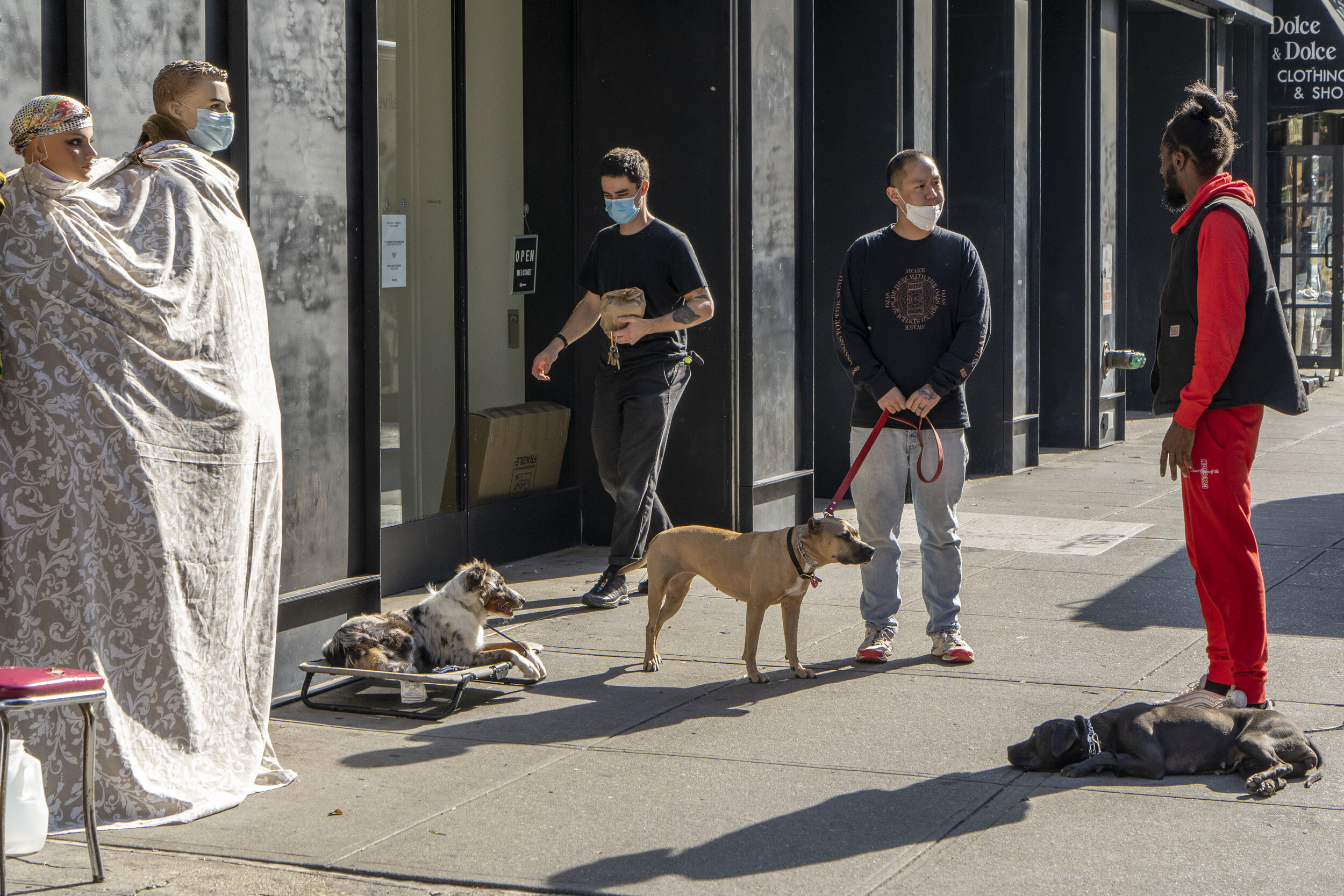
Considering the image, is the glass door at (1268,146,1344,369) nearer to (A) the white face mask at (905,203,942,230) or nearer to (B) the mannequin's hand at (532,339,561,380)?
(B) the mannequin's hand at (532,339,561,380)

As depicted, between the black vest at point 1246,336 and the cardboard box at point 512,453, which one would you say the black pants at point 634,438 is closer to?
the cardboard box at point 512,453

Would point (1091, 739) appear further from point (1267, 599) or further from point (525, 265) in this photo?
point (525, 265)

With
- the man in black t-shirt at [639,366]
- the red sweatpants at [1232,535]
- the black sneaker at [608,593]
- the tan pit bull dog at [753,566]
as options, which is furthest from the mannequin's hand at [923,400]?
the black sneaker at [608,593]

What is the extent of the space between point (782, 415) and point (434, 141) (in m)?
2.79

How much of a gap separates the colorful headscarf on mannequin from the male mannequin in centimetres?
40

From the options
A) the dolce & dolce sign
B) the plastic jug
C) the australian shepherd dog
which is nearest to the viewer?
the plastic jug

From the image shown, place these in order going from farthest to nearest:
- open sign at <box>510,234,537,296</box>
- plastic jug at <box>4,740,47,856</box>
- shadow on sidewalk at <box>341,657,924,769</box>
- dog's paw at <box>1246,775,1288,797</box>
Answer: open sign at <box>510,234,537,296</box> < shadow on sidewalk at <box>341,657,924,769</box> < dog's paw at <box>1246,775,1288,797</box> < plastic jug at <box>4,740,47,856</box>

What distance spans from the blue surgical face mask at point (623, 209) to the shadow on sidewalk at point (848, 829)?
3.43 metres

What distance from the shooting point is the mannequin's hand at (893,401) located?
6055 millimetres

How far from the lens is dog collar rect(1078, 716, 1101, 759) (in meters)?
4.69

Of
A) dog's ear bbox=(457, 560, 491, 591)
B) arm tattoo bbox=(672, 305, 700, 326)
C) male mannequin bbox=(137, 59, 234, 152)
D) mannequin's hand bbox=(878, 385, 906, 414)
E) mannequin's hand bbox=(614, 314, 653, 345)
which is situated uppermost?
male mannequin bbox=(137, 59, 234, 152)

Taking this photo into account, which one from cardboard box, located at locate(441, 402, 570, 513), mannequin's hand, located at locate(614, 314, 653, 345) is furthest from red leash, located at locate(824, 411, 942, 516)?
cardboard box, located at locate(441, 402, 570, 513)

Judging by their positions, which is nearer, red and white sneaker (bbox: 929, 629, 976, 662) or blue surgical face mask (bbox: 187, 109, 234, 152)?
blue surgical face mask (bbox: 187, 109, 234, 152)

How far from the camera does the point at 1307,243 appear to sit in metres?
20.0
